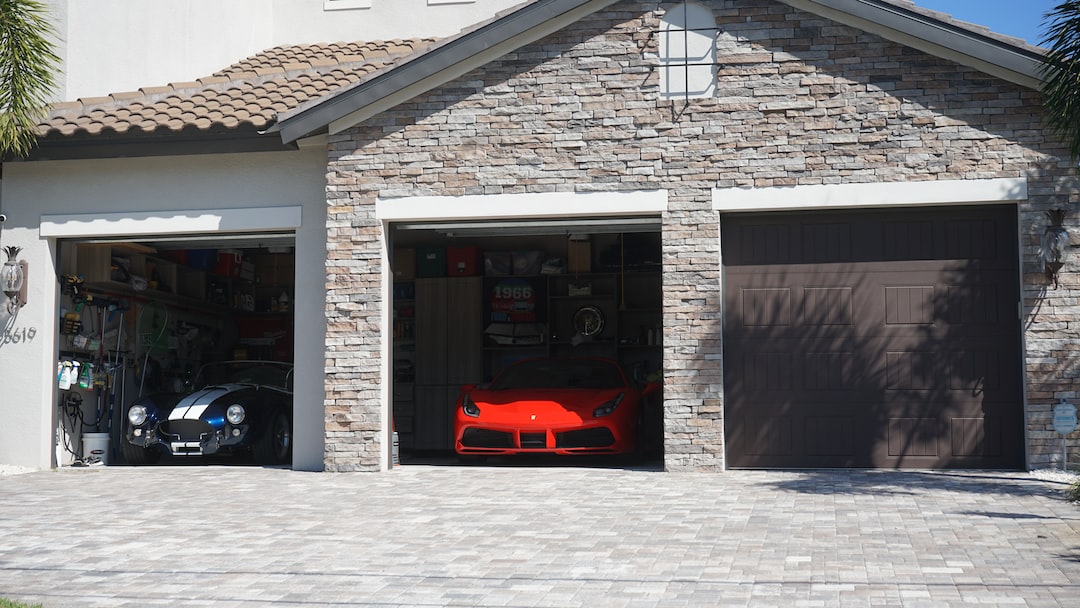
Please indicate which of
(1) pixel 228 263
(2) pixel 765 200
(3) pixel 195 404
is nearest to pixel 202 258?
(1) pixel 228 263

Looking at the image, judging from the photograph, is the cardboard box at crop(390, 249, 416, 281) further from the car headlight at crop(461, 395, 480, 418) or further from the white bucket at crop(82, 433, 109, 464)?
the white bucket at crop(82, 433, 109, 464)

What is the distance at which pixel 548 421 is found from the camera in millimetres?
12117

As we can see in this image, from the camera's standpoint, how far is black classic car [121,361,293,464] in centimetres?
1291

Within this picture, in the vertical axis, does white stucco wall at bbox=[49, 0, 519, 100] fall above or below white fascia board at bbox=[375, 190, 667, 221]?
above

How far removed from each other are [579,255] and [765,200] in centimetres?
546

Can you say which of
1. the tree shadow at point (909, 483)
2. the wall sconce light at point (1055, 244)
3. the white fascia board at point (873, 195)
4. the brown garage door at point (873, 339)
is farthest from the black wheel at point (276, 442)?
the wall sconce light at point (1055, 244)

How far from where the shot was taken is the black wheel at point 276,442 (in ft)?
44.4

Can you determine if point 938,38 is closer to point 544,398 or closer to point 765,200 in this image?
point 765,200

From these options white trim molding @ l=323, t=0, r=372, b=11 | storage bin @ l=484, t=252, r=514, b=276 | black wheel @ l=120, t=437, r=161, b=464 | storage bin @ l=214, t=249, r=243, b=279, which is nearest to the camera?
black wheel @ l=120, t=437, r=161, b=464

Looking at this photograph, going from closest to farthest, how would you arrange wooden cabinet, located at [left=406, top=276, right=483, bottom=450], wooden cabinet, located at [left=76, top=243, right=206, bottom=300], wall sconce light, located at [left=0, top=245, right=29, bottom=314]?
wall sconce light, located at [left=0, top=245, right=29, bottom=314], wooden cabinet, located at [left=76, top=243, right=206, bottom=300], wooden cabinet, located at [left=406, top=276, right=483, bottom=450]

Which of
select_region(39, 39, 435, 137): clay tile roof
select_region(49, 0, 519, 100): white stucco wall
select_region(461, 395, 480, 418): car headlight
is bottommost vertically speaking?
select_region(461, 395, 480, 418): car headlight

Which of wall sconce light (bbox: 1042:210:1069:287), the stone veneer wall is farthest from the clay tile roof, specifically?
wall sconce light (bbox: 1042:210:1069:287)

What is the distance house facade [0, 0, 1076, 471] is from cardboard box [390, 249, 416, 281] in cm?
439

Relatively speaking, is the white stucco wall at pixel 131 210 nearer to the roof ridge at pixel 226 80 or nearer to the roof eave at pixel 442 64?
the roof eave at pixel 442 64
